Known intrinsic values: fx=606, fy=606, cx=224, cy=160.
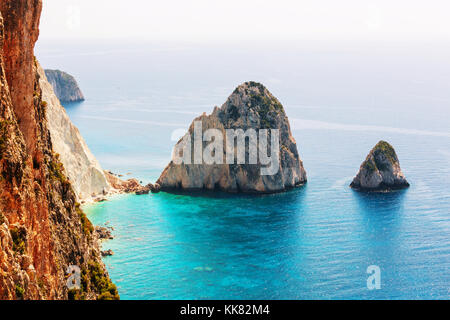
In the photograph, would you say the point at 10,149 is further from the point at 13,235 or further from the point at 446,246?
the point at 446,246

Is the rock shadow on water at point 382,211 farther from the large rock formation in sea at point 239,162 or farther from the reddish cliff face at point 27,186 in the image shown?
the reddish cliff face at point 27,186

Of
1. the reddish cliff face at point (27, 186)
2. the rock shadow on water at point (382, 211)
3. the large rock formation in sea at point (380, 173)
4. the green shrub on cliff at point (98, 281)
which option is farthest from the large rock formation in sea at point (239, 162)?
the reddish cliff face at point (27, 186)

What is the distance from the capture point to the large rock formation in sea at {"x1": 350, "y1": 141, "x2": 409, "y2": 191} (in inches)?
5123

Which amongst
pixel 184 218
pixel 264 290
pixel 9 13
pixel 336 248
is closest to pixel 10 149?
pixel 9 13

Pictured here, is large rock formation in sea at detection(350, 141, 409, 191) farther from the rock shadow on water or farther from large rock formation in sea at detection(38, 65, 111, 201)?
large rock formation in sea at detection(38, 65, 111, 201)

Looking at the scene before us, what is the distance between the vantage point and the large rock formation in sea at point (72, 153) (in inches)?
4380

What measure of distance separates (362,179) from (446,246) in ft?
121

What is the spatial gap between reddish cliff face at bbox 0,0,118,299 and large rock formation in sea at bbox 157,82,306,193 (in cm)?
7975

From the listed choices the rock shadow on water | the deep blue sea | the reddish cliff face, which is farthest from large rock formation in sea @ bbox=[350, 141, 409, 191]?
the reddish cliff face

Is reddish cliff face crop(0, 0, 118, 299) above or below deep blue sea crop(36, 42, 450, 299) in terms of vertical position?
above

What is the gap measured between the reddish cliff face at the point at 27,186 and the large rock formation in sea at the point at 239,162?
262 feet

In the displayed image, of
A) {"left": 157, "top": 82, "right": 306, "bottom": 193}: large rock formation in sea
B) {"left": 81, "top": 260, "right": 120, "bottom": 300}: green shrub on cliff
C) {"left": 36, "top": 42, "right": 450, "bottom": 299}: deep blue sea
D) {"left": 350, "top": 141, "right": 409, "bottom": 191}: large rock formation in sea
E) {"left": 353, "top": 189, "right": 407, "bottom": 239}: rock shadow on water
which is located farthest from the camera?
{"left": 350, "top": 141, "right": 409, "bottom": 191}: large rock formation in sea

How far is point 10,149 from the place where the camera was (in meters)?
34.8

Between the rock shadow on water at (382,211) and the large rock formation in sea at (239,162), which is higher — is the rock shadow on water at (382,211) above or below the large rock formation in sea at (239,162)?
below
